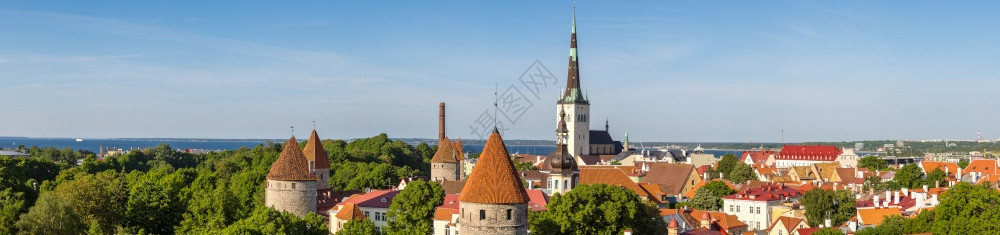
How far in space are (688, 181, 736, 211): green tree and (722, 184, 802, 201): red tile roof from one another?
1.04 metres

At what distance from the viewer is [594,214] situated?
44781 mm

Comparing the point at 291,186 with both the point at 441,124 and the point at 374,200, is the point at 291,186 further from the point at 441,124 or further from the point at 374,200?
the point at 441,124

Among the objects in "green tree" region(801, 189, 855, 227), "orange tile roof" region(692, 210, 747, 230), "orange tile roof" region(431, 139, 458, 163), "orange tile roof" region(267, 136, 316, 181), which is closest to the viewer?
"orange tile roof" region(267, 136, 316, 181)

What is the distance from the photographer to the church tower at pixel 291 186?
51469mm

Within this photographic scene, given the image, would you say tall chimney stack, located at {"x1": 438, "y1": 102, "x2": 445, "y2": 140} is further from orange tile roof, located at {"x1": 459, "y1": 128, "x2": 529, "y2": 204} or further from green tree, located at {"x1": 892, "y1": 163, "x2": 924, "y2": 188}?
orange tile roof, located at {"x1": 459, "y1": 128, "x2": 529, "y2": 204}

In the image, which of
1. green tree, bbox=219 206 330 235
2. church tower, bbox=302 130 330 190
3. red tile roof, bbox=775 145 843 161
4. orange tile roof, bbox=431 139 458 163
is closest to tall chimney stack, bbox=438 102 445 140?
orange tile roof, bbox=431 139 458 163

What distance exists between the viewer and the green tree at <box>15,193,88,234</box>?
43.6 metres

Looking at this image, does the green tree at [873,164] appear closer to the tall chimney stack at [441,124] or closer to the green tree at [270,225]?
the tall chimney stack at [441,124]

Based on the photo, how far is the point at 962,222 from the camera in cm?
4584

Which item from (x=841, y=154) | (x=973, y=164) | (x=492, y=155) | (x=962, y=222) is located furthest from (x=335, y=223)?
(x=841, y=154)

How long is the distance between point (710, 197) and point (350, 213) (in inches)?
1040

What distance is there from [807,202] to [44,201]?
39733mm

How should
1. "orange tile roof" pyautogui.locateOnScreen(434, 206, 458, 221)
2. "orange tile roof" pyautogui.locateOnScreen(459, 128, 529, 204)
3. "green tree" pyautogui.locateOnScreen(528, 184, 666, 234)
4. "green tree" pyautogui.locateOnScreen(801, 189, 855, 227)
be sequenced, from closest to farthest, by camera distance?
"orange tile roof" pyautogui.locateOnScreen(459, 128, 529, 204), "green tree" pyautogui.locateOnScreen(528, 184, 666, 234), "orange tile roof" pyautogui.locateOnScreen(434, 206, 458, 221), "green tree" pyautogui.locateOnScreen(801, 189, 855, 227)

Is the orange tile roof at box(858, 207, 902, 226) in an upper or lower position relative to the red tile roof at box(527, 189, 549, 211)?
lower
